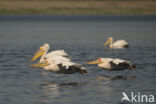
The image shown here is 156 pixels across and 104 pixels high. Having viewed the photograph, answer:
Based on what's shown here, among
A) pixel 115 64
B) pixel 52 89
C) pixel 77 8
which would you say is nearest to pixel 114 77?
pixel 115 64

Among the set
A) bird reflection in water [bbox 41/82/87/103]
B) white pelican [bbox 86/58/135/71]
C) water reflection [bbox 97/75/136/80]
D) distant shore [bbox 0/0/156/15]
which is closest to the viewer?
bird reflection in water [bbox 41/82/87/103]

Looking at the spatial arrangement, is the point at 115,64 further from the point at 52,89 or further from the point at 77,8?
the point at 77,8

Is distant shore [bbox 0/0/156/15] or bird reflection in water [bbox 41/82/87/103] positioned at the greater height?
distant shore [bbox 0/0/156/15]

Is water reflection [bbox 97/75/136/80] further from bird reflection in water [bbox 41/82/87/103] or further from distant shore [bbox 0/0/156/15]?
distant shore [bbox 0/0/156/15]

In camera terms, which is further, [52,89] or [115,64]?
[115,64]

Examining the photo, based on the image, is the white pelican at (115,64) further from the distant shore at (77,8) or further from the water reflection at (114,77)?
the distant shore at (77,8)

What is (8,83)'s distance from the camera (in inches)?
586

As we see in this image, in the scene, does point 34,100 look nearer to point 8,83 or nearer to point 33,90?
point 33,90

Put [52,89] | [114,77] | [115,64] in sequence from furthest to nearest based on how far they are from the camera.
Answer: [115,64]
[114,77]
[52,89]

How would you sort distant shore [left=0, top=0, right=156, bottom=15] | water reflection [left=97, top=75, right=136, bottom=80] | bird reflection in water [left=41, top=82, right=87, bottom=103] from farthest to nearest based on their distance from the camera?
1. distant shore [left=0, top=0, right=156, bottom=15]
2. water reflection [left=97, top=75, right=136, bottom=80]
3. bird reflection in water [left=41, top=82, right=87, bottom=103]

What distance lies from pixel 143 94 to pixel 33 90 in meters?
3.14

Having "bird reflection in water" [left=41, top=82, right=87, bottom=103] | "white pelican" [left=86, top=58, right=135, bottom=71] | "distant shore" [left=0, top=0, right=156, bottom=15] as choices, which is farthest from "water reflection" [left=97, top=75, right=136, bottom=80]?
"distant shore" [left=0, top=0, right=156, bottom=15]

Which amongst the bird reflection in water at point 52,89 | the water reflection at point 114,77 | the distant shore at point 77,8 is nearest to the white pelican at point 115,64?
the water reflection at point 114,77

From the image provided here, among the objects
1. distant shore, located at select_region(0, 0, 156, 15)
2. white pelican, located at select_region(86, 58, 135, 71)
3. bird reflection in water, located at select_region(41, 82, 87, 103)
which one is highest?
distant shore, located at select_region(0, 0, 156, 15)
